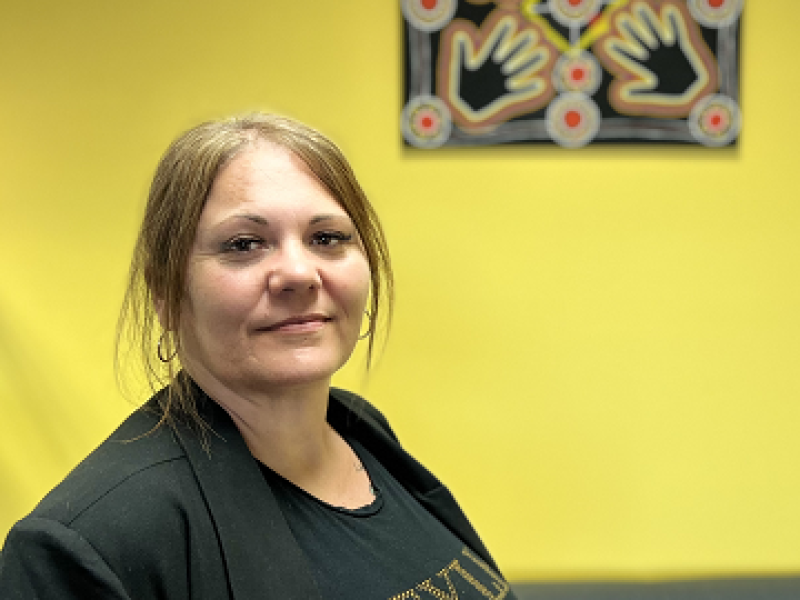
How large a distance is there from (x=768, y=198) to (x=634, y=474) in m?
0.79

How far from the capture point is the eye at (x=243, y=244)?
98 centimetres

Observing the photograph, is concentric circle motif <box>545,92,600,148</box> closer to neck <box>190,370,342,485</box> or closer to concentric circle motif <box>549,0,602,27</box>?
concentric circle motif <box>549,0,602,27</box>

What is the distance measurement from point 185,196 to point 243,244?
10 centimetres

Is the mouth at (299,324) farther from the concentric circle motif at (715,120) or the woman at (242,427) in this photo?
the concentric circle motif at (715,120)

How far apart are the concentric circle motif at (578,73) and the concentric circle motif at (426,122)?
30 centimetres

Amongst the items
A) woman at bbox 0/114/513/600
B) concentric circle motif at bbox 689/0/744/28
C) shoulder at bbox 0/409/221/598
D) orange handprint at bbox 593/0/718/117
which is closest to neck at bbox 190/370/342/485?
woman at bbox 0/114/513/600

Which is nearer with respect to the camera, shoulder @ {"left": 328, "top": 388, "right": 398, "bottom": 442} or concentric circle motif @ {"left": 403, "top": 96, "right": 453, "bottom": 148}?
shoulder @ {"left": 328, "top": 388, "right": 398, "bottom": 442}

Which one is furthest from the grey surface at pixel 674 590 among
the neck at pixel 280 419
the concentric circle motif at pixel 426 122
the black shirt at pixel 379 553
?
the concentric circle motif at pixel 426 122

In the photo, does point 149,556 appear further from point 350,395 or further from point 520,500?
point 520,500

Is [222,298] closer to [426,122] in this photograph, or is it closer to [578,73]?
[426,122]

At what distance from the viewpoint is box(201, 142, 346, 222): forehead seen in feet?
3.23

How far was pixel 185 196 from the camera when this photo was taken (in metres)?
0.99

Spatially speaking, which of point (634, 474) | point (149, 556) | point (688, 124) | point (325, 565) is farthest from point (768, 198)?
point (149, 556)

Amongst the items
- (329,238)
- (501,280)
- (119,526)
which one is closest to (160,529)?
(119,526)
